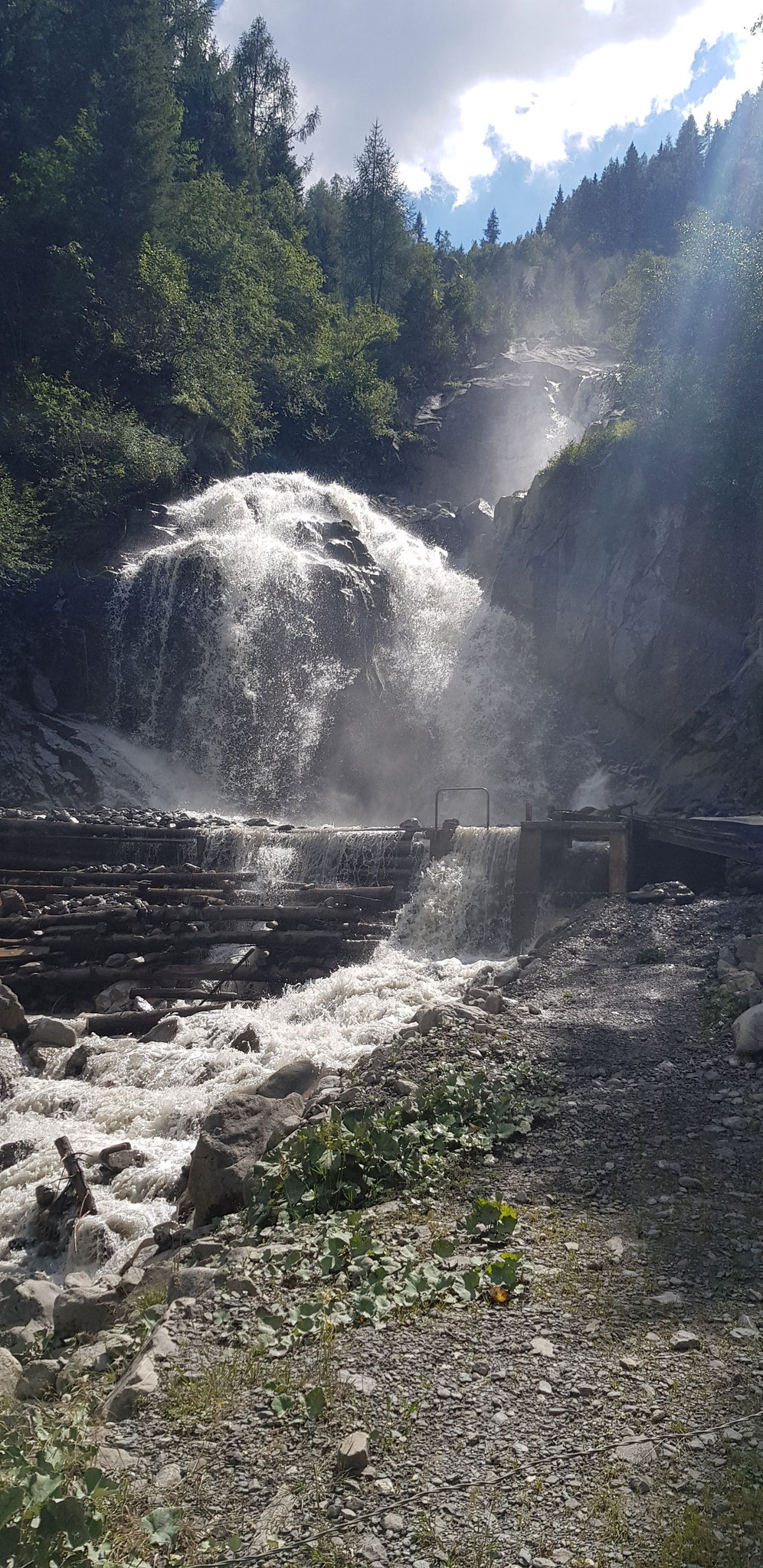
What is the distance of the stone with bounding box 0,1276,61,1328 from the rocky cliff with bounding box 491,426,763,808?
21.5 meters

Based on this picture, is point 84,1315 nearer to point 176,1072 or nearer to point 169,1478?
point 169,1478

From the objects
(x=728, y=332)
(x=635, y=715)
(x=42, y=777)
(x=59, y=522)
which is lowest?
(x=42, y=777)

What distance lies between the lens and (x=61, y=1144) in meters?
7.79

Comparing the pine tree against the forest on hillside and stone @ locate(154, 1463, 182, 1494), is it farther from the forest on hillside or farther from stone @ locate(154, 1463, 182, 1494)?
stone @ locate(154, 1463, 182, 1494)

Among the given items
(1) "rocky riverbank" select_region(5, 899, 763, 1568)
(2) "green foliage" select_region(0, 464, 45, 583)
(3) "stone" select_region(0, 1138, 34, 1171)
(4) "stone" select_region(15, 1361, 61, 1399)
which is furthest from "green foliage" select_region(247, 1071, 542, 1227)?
(2) "green foliage" select_region(0, 464, 45, 583)

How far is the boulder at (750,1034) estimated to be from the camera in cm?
723

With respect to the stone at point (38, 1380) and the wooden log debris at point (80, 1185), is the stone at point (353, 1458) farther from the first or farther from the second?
the wooden log debris at point (80, 1185)

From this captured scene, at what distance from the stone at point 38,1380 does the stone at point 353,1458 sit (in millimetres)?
1985

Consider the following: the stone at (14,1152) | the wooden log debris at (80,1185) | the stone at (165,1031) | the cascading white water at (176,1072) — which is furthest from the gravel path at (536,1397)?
the stone at (165,1031)

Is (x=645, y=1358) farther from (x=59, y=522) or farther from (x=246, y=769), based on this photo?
(x=59, y=522)

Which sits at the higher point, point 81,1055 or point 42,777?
point 42,777

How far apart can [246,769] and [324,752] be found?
2.84m

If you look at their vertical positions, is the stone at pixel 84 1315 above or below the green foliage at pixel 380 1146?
below

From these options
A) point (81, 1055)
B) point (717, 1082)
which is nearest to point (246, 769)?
point (81, 1055)
